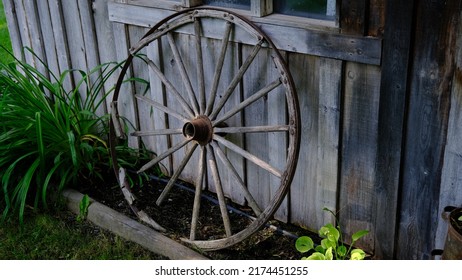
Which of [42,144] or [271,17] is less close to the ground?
[271,17]

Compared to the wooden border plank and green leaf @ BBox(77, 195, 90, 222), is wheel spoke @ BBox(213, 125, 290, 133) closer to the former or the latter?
the wooden border plank

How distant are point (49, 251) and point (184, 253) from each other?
80cm

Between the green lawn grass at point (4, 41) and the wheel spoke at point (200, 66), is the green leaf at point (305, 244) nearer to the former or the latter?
the wheel spoke at point (200, 66)

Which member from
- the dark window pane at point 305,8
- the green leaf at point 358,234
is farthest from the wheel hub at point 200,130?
the green leaf at point 358,234

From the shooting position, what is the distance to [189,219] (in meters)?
3.56

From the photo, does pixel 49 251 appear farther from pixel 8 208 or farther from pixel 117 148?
pixel 117 148

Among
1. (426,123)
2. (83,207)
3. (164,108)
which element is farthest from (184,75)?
(426,123)

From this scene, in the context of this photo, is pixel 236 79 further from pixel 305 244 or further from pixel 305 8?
pixel 305 244

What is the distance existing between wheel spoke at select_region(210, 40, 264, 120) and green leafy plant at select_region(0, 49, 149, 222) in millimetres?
888

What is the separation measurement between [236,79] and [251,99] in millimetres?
136

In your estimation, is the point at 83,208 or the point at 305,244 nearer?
the point at 305,244

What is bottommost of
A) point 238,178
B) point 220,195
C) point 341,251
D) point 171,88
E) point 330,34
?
point 341,251

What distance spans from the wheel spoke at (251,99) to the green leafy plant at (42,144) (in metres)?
0.94

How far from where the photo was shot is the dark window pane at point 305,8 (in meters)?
2.88
